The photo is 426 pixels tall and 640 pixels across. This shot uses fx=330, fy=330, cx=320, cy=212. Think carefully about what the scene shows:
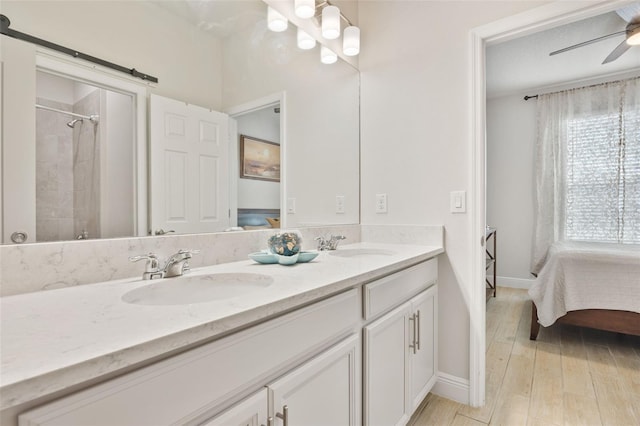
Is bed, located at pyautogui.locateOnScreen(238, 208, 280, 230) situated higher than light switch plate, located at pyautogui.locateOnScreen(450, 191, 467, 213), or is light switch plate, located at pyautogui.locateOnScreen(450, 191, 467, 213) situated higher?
light switch plate, located at pyautogui.locateOnScreen(450, 191, 467, 213)

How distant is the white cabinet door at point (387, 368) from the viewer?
1.18 metres

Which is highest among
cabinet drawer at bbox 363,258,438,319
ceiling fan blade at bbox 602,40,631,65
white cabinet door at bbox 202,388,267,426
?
ceiling fan blade at bbox 602,40,631,65

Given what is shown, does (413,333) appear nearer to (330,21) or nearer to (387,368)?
(387,368)

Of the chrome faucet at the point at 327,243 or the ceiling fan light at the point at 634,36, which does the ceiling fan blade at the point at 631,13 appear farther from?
the chrome faucet at the point at 327,243

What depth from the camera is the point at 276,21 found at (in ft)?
5.48

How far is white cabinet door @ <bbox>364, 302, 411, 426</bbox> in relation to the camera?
118 centimetres

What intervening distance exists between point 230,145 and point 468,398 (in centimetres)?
180

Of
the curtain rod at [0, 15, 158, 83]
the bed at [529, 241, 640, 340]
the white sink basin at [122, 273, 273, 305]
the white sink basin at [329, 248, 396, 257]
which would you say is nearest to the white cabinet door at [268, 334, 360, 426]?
the white sink basin at [122, 273, 273, 305]

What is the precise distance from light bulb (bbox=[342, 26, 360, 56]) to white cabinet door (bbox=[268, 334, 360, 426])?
5.61 feet

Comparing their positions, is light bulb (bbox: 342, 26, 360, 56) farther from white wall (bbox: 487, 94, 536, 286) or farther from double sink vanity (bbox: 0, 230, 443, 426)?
white wall (bbox: 487, 94, 536, 286)

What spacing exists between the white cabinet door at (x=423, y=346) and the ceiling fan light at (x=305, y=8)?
1551 millimetres

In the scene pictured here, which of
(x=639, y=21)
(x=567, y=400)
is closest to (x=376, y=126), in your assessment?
(x=567, y=400)

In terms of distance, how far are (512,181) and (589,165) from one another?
787 mm

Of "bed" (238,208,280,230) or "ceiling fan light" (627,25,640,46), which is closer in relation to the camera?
"bed" (238,208,280,230)
